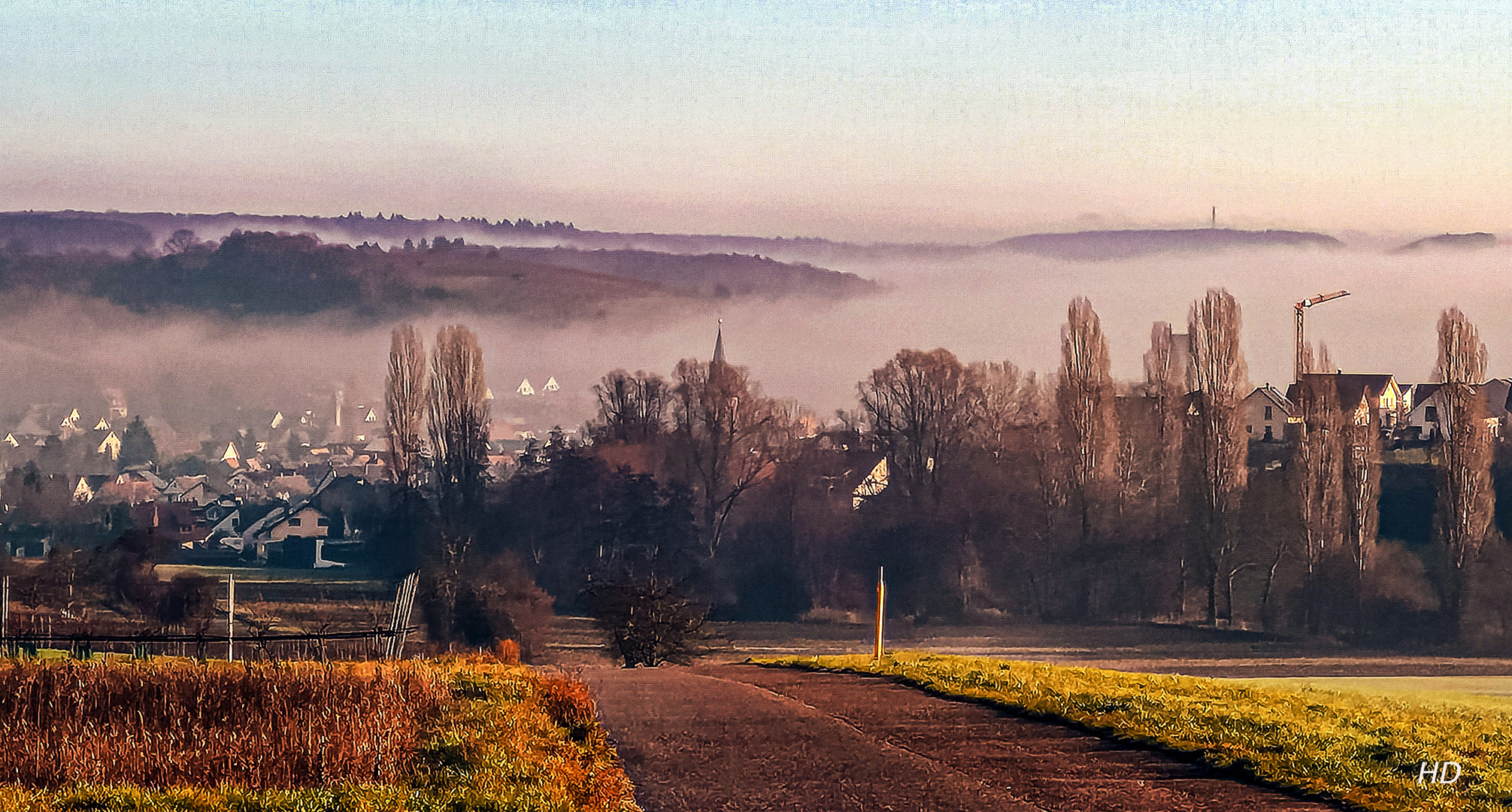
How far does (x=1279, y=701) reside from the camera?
71.0 feet

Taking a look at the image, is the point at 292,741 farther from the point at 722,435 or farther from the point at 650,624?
the point at 722,435

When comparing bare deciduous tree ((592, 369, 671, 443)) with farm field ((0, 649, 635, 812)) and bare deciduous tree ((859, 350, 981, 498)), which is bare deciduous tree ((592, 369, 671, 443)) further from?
farm field ((0, 649, 635, 812))

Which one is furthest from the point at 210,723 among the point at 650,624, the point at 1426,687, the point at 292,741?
the point at 1426,687

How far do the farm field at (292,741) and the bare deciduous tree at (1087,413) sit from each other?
68.6 metres

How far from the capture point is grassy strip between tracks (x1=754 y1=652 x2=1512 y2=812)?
1297 cm

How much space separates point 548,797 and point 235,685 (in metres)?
6.95

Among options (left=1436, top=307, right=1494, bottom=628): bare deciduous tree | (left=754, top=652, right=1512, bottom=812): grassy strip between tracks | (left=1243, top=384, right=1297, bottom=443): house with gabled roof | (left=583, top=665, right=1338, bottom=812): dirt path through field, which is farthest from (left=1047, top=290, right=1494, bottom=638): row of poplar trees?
(left=583, top=665, right=1338, bottom=812): dirt path through field

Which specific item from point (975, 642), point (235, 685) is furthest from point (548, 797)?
point (975, 642)

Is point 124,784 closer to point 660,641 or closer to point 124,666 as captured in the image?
point 124,666

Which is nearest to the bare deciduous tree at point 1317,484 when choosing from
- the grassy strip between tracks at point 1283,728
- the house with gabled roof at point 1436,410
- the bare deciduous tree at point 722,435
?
the house with gabled roof at point 1436,410

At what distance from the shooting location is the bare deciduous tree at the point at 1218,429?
80.2 meters

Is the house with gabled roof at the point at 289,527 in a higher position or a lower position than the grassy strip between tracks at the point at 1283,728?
lower

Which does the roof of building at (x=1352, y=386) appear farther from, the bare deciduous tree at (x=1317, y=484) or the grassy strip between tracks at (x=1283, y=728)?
the grassy strip between tracks at (x=1283, y=728)

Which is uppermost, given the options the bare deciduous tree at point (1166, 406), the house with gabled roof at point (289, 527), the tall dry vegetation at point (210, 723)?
the bare deciduous tree at point (1166, 406)
